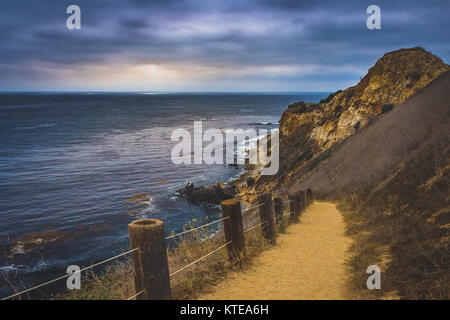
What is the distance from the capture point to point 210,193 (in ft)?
104

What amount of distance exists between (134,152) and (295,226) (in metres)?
49.3

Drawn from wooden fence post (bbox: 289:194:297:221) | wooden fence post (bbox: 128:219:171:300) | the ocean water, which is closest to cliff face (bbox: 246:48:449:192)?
the ocean water

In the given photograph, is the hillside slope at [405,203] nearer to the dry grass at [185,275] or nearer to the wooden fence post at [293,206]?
the wooden fence post at [293,206]

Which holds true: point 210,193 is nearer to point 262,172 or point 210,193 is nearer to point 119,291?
point 262,172

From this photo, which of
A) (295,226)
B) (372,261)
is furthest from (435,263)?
(295,226)

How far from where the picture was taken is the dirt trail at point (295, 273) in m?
5.68

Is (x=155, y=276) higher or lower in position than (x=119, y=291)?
higher

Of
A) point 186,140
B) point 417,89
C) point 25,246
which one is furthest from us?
point 186,140

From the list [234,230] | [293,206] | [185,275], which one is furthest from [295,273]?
[293,206]

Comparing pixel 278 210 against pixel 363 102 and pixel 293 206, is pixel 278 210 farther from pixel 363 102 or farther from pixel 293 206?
pixel 363 102

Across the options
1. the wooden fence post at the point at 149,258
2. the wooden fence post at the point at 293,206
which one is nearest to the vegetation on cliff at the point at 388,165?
the wooden fence post at the point at 293,206

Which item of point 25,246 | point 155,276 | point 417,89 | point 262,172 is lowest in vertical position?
point 25,246
